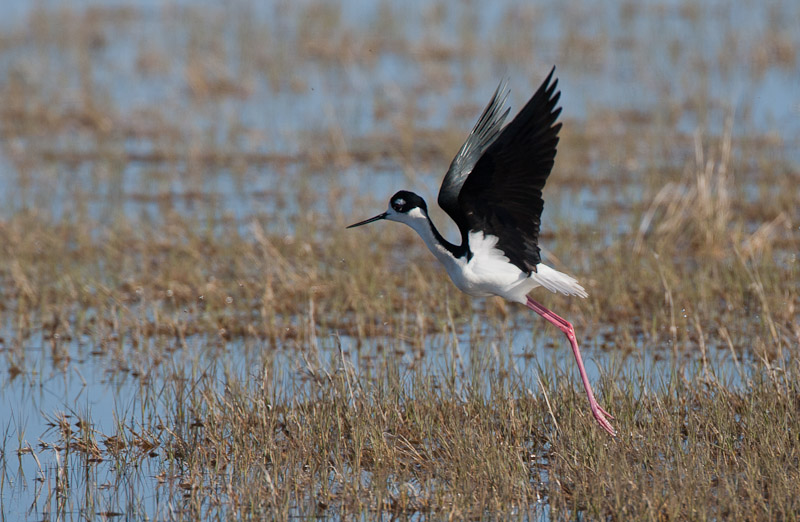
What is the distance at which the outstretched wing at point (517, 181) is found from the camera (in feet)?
14.6

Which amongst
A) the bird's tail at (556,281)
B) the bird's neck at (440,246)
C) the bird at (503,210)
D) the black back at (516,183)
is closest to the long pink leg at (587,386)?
the bird at (503,210)

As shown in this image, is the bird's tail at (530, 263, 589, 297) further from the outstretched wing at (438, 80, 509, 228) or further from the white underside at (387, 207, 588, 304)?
the outstretched wing at (438, 80, 509, 228)

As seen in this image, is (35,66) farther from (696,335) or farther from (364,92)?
(696,335)

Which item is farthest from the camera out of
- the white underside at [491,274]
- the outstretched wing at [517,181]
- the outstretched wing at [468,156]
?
the outstretched wing at [468,156]

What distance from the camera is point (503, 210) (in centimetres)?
464

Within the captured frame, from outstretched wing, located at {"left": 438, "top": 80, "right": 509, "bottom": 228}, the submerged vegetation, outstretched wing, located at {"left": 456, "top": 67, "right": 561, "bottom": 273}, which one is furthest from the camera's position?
outstretched wing, located at {"left": 438, "top": 80, "right": 509, "bottom": 228}

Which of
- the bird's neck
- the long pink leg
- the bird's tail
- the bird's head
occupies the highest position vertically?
the bird's head

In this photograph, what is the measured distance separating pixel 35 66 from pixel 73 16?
2.57m

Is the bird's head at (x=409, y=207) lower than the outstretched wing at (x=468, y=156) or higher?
lower

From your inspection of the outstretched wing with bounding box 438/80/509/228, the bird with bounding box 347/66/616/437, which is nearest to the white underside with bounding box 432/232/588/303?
the bird with bounding box 347/66/616/437

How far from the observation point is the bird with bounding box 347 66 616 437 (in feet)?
14.6

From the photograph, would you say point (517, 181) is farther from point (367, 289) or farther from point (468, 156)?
point (367, 289)

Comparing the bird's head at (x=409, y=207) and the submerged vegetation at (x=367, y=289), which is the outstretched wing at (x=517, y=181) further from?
the submerged vegetation at (x=367, y=289)

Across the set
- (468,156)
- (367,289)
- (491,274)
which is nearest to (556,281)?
(491,274)
